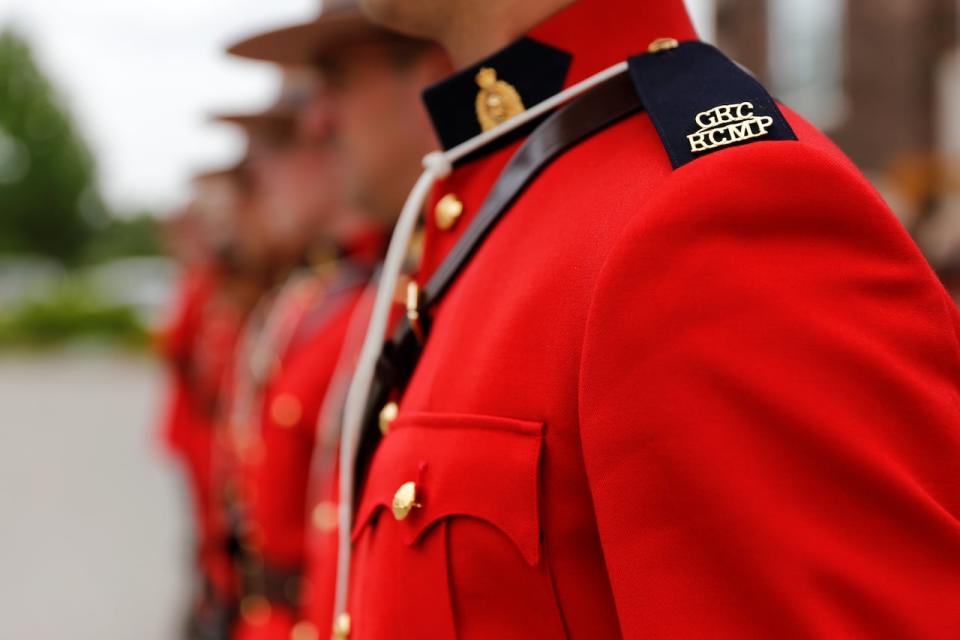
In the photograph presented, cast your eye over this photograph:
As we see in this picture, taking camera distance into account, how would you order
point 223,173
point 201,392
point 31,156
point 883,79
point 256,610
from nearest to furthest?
1. point 256,610
2. point 223,173
3. point 201,392
4. point 883,79
5. point 31,156

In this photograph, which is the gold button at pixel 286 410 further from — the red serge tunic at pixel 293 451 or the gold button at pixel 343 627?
the gold button at pixel 343 627

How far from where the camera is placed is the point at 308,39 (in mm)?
2773

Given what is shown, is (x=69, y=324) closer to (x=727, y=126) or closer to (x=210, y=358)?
(x=210, y=358)

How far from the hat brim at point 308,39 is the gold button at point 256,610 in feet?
5.60

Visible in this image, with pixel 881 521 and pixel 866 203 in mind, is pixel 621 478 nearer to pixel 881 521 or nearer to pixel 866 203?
pixel 881 521

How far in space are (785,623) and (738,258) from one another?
31cm

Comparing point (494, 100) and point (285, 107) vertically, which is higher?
point (494, 100)

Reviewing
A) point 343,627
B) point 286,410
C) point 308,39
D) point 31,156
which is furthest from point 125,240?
point 343,627

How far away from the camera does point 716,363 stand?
95 cm

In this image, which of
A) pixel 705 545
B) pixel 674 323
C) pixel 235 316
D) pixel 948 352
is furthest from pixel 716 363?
pixel 235 316

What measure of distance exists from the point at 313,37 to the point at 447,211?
1.48 meters

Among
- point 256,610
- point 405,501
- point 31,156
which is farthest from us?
point 31,156

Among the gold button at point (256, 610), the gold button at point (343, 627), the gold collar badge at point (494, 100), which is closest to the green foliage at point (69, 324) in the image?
the gold button at point (256, 610)

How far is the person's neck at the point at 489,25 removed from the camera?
1.36 meters
